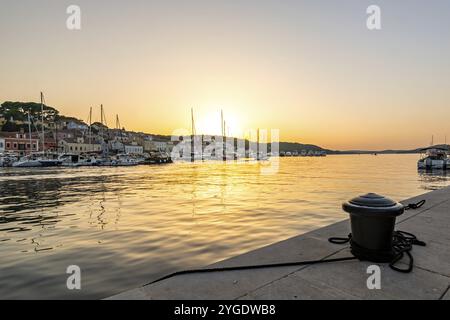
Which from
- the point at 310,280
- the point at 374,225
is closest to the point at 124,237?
the point at 310,280

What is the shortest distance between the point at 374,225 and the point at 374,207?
268mm

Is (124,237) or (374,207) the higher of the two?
(374,207)

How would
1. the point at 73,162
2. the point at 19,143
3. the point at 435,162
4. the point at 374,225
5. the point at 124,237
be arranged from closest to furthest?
1. the point at 374,225
2. the point at 124,237
3. the point at 435,162
4. the point at 73,162
5. the point at 19,143

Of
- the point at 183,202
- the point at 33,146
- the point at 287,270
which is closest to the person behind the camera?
the point at 287,270

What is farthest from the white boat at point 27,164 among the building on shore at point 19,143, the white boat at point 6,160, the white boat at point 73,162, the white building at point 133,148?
the white building at point 133,148

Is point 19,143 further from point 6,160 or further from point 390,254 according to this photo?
A: point 390,254

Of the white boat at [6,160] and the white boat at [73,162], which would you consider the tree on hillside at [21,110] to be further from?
the white boat at [73,162]

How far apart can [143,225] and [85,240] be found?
2.34 meters

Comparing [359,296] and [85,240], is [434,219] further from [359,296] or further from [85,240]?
[85,240]

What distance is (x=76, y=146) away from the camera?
4245 inches

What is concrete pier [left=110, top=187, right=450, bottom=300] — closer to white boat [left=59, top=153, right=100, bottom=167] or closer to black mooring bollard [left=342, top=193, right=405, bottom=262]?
black mooring bollard [left=342, top=193, right=405, bottom=262]

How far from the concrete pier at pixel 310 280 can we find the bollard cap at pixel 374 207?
0.78m

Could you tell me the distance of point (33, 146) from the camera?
303ft
